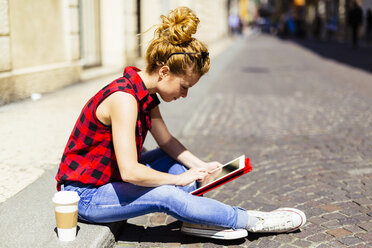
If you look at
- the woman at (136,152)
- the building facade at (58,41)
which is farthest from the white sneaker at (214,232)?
the building facade at (58,41)

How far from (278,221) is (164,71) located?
1.08 m

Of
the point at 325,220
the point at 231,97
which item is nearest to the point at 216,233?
the point at 325,220

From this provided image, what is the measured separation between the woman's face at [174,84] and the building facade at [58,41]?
1.83 m

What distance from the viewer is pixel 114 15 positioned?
12016 millimetres

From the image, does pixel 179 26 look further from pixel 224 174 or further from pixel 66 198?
pixel 66 198

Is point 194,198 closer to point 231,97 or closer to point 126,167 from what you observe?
point 126,167

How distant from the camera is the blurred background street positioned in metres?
3.24

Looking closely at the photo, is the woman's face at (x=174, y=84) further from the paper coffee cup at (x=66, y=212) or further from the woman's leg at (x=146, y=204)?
the paper coffee cup at (x=66, y=212)

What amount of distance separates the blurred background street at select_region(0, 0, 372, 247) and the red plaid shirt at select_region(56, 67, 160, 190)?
1.66 ft

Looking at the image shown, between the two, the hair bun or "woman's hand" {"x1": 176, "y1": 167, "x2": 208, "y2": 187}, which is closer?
the hair bun

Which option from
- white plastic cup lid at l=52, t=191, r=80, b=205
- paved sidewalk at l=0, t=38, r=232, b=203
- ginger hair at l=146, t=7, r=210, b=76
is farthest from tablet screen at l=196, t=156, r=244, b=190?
paved sidewalk at l=0, t=38, r=232, b=203

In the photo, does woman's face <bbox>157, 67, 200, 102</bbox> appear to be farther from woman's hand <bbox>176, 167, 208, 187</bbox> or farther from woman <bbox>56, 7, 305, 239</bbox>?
woman's hand <bbox>176, 167, 208, 187</bbox>

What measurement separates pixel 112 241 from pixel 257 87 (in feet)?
25.8

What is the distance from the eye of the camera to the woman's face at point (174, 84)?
2.57 meters
